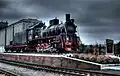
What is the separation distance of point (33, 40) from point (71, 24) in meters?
8.19

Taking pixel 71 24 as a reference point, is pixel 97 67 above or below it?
below

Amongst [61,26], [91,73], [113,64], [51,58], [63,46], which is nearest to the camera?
[91,73]

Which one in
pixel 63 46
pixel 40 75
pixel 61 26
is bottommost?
pixel 40 75

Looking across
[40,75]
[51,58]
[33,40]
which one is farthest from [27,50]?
[40,75]

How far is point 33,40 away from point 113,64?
57.9 feet

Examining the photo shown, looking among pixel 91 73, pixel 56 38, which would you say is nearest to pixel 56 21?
pixel 56 38

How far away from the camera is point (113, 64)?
1803 centimetres

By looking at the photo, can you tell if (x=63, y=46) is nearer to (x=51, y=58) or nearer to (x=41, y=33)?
(x=51, y=58)

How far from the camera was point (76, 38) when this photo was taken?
27.8 metres

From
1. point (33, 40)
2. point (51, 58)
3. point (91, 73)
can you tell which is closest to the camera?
point (91, 73)

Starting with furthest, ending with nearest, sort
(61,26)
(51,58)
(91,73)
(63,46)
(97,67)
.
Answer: (61,26), (63,46), (51,58), (97,67), (91,73)

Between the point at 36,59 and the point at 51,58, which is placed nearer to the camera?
the point at 51,58

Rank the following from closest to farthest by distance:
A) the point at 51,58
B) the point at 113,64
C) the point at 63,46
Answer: the point at 113,64 → the point at 51,58 → the point at 63,46

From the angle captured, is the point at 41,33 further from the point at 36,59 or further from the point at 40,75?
the point at 40,75
